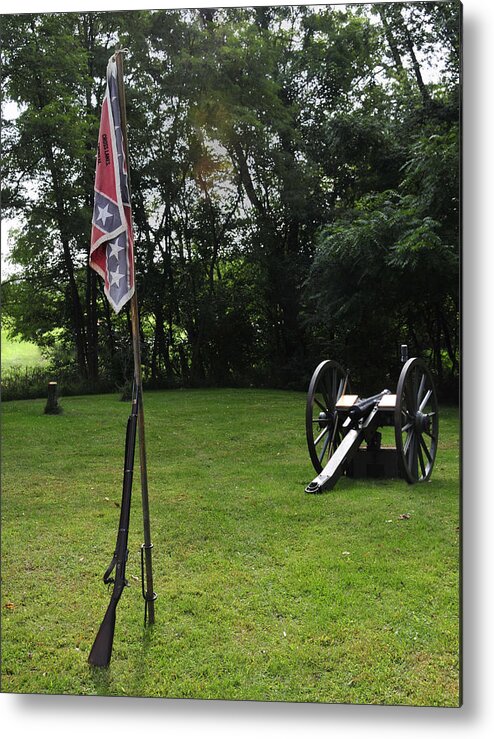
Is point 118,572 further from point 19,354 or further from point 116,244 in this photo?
point 116,244

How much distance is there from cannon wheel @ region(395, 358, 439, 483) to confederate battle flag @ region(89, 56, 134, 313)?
112 cm

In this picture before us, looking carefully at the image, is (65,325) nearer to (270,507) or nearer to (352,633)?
(270,507)

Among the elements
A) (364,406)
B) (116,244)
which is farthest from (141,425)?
(364,406)

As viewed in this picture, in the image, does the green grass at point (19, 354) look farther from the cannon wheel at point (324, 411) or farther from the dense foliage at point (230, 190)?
the cannon wheel at point (324, 411)

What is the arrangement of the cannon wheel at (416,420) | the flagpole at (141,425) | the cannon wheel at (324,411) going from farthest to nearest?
the cannon wheel at (324,411), the cannon wheel at (416,420), the flagpole at (141,425)

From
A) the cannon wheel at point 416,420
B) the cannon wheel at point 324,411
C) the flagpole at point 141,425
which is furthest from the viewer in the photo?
the cannon wheel at point 324,411

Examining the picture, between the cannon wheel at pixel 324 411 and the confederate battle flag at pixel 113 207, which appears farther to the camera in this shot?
the cannon wheel at pixel 324 411

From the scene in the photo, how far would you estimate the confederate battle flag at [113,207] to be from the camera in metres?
2.58

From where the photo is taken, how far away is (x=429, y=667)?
2.56 m

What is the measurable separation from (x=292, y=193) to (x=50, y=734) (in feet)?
7.41

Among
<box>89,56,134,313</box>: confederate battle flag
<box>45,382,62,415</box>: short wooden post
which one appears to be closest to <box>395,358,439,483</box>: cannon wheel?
<box>89,56,134,313</box>: confederate battle flag

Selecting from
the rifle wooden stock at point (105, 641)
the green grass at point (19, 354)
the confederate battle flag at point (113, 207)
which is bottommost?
the rifle wooden stock at point (105, 641)

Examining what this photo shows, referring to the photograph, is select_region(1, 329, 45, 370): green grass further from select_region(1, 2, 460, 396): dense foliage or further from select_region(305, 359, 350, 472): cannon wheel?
select_region(305, 359, 350, 472): cannon wheel

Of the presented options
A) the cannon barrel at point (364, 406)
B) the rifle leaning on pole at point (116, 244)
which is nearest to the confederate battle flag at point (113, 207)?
the rifle leaning on pole at point (116, 244)
